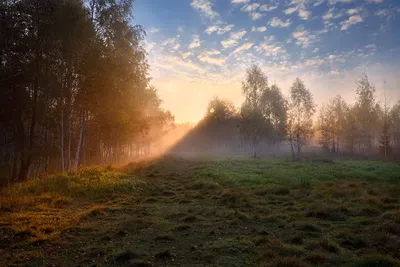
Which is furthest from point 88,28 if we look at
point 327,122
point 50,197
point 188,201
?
point 327,122

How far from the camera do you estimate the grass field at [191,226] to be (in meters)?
8.35

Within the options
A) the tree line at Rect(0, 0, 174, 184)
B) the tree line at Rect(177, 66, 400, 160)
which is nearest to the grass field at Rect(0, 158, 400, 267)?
the tree line at Rect(0, 0, 174, 184)

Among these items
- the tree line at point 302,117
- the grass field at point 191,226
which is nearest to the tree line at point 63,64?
the grass field at point 191,226

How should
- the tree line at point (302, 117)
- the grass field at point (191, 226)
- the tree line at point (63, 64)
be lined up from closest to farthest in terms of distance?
the grass field at point (191, 226), the tree line at point (63, 64), the tree line at point (302, 117)

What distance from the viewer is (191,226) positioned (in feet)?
38.8

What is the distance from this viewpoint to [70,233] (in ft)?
34.2

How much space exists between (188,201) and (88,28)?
56.3ft

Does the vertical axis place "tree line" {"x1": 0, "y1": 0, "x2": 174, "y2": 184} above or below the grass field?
above

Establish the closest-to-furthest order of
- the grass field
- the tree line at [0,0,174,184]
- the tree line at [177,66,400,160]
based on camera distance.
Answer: the grass field → the tree line at [0,0,174,184] → the tree line at [177,66,400,160]

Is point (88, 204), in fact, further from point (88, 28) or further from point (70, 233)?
point (88, 28)

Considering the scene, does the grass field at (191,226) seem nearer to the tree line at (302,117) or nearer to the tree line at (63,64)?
the tree line at (63,64)

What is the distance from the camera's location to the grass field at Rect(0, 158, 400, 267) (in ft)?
27.4

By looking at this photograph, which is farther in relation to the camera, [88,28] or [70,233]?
[88,28]

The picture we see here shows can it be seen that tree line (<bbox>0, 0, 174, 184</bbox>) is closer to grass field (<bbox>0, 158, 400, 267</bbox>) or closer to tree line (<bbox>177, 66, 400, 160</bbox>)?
grass field (<bbox>0, 158, 400, 267</bbox>)
